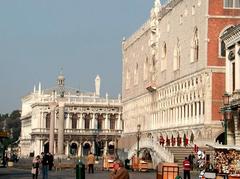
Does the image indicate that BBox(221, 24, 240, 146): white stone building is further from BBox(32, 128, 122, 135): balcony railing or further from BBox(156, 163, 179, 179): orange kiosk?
BBox(32, 128, 122, 135): balcony railing

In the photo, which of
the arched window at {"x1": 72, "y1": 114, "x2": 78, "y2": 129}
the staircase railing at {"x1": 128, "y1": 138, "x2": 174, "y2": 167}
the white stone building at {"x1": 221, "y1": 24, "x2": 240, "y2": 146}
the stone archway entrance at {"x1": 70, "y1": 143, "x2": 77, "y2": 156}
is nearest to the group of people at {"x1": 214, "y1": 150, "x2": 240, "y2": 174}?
the white stone building at {"x1": 221, "y1": 24, "x2": 240, "y2": 146}

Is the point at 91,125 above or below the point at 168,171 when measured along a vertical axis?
above

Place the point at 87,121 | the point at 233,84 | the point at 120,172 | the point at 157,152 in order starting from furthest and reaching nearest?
the point at 87,121 < the point at 157,152 < the point at 233,84 < the point at 120,172

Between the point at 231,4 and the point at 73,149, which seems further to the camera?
the point at 73,149

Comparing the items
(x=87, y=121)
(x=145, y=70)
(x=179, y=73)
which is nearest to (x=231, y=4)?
(x=179, y=73)

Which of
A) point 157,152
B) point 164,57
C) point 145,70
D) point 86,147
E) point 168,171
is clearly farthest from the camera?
point 86,147

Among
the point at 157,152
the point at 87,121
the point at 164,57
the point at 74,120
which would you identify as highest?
the point at 164,57

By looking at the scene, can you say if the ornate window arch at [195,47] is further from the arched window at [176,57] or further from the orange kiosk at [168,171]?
the orange kiosk at [168,171]

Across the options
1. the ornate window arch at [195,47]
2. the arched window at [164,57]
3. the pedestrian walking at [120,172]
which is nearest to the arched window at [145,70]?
the arched window at [164,57]

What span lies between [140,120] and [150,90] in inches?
356

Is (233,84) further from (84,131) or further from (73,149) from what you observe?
(73,149)

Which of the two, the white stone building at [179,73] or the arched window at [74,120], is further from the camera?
the arched window at [74,120]

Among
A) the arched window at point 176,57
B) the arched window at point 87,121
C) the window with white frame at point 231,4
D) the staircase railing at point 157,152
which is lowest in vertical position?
the staircase railing at point 157,152

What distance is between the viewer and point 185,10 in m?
78.9
